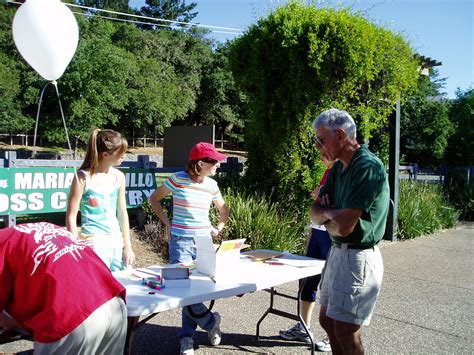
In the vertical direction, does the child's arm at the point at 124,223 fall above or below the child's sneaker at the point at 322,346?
above

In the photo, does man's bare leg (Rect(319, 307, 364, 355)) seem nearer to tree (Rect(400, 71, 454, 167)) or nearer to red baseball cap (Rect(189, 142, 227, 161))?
red baseball cap (Rect(189, 142, 227, 161))

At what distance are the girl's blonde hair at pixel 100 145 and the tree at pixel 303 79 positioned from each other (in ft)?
16.2

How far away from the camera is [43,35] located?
203 inches

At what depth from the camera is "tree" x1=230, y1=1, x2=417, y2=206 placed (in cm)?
779

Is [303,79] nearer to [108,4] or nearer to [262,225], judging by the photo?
[262,225]

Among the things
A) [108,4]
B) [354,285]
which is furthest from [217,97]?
[354,285]

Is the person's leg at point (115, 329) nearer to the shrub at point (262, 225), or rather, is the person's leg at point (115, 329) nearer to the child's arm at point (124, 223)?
the child's arm at point (124, 223)

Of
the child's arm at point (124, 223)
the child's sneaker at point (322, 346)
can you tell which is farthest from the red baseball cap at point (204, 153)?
the child's sneaker at point (322, 346)

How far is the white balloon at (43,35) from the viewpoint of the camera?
16.9 ft

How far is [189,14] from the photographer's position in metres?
63.0

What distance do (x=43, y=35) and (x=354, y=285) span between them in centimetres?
419

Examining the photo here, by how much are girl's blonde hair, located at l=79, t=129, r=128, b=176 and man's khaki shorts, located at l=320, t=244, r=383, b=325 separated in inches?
68.8

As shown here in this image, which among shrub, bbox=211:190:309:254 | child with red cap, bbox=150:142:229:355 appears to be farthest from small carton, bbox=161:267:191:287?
shrub, bbox=211:190:309:254

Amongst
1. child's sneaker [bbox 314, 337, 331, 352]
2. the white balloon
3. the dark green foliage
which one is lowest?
child's sneaker [bbox 314, 337, 331, 352]
